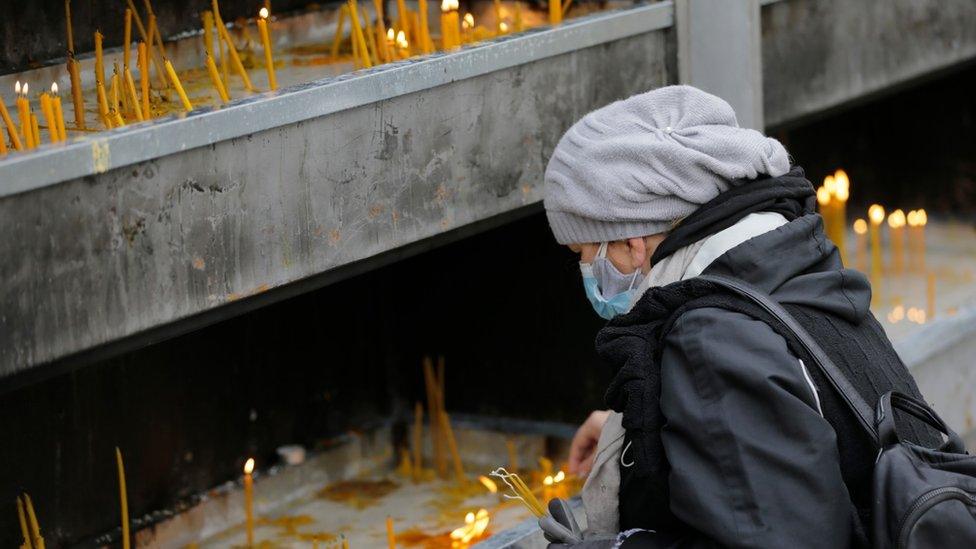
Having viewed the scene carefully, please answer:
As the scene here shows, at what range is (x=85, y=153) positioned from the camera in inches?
92.8

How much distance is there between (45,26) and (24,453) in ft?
3.29

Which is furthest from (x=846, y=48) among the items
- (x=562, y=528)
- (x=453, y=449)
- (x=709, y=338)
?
(x=709, y=338)

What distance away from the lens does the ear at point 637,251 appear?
2.29 meters

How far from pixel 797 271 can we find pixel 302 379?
8.29 feet

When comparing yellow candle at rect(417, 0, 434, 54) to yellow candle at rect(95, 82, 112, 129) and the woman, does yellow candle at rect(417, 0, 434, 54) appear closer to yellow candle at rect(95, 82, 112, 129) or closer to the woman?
yellow candle at rect(95, 82, 112, 129)

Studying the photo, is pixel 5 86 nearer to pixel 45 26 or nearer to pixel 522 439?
pixel 45 26

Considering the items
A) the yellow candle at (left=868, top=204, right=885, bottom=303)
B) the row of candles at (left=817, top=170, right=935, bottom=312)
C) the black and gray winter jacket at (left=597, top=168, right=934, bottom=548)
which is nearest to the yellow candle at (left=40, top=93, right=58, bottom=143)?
the black and gray winter jacket at (left=597, top=168, right=934, bottom=548)

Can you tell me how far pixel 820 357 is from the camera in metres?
2.06

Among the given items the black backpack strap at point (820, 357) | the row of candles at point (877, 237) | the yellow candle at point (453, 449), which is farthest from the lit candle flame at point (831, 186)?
the black backpack strap at point (820, 357)

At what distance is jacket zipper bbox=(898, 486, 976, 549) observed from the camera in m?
1.99

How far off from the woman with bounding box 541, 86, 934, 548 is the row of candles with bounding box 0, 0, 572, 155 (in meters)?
0.90

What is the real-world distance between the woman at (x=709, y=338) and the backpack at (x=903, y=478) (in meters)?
0.02

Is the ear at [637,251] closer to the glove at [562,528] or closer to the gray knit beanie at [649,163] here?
the gray knit beanie at [649,163]

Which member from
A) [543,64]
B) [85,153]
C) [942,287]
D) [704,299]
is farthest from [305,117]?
[942,287]
